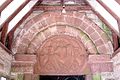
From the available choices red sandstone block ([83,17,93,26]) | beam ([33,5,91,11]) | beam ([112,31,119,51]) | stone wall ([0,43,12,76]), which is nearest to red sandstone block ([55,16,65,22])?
beam ([33,5,91,11])

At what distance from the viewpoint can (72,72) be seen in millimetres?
4457

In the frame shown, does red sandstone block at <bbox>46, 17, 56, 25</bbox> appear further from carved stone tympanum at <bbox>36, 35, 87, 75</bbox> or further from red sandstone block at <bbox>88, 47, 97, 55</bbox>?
red sandstone block at <bbox>88, 47, 97, 55</bbox>

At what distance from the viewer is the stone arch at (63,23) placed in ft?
14.9

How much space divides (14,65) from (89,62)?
1.55 meters

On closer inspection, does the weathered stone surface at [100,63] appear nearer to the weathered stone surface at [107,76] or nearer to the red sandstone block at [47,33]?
the weathered stone surface at [107,76]

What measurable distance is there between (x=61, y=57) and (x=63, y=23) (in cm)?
74

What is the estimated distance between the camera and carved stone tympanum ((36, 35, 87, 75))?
4.47 meters

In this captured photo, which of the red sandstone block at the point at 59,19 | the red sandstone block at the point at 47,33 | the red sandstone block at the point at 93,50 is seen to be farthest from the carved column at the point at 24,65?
the red sandstone block at the point at 93,50

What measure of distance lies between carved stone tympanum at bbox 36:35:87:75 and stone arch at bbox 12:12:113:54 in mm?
304

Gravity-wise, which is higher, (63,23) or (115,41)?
(63,23)

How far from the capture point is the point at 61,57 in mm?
4570

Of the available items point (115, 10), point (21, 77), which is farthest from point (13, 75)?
point (115, 10)

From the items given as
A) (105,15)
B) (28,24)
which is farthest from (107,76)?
(28,24)

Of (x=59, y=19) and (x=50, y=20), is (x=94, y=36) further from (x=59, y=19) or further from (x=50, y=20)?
(x=50, y=20)
